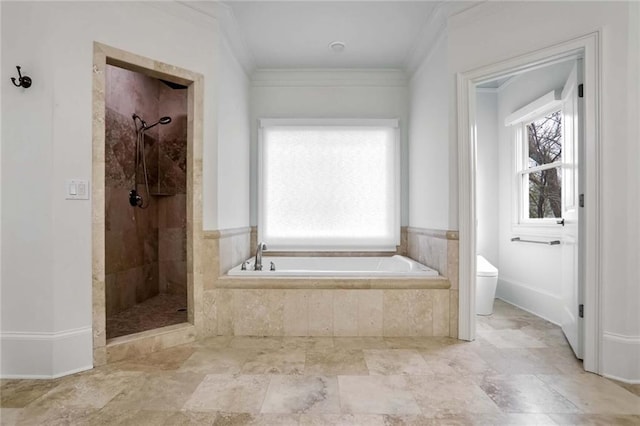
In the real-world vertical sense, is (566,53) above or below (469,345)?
above

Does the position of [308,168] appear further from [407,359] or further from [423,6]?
[407,359]

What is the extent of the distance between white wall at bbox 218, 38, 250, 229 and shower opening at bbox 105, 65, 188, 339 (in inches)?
28.4

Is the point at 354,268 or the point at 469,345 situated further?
the point at 354,268

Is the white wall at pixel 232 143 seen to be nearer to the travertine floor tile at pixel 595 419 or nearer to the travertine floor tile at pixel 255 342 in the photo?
the travertine floor tile at pixel 255 342

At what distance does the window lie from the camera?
11.7 feet

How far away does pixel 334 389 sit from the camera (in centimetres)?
175

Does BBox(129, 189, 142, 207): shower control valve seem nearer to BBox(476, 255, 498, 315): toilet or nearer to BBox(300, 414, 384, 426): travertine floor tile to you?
BBox(300, 414, 384, 426): travertine floor tile

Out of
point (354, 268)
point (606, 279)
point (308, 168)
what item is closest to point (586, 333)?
point (606, 279)

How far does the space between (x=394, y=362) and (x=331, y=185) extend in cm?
198

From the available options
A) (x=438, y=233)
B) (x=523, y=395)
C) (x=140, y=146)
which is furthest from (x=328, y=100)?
(x=523, y=395)

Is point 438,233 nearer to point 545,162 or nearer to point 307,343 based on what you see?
point 307,343

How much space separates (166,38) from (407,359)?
9.00 feet

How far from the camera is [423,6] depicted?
249cm

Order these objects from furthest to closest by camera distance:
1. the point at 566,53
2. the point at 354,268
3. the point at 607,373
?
the point at 354,268 → the point at 566,53 → the point at 607,373
